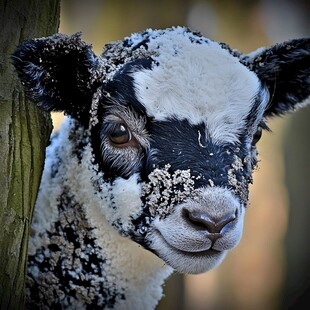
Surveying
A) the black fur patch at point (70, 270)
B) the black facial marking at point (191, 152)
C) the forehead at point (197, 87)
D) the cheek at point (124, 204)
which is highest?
the forehead at point (197, 87)

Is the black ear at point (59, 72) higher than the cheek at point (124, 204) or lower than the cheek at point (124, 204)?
higher

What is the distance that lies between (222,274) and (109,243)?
7061mm

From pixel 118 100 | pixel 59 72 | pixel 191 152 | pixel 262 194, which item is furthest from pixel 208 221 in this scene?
pixel 262 194

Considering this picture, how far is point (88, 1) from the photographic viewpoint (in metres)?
8.57

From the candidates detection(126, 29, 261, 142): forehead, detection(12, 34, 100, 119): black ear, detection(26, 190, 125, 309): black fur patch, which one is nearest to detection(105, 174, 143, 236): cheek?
detection(26, 190, 125, 309): black fur patch

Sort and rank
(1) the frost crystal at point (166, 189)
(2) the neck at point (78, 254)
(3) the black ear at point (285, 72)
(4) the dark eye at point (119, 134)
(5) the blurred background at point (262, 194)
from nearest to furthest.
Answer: (1) the frost crystal at point (166, 189) → (4) the dark eye at point (119, 134) → (2) the neck at point (78, 254) → (3) the black ear at point (285, 72) → (5) the blurred background at point (262, 194)

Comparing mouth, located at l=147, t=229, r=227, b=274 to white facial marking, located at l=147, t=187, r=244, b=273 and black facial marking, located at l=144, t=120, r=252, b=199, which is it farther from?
black facial marking, located at l=144, t=120, r=252, b=199

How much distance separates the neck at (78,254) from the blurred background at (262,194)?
5.27m

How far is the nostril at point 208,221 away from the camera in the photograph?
2910 millimetres

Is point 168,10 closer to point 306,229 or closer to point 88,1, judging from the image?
point 88,1

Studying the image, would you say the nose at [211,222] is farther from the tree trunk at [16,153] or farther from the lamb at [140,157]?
the tree trunk at [16,153]

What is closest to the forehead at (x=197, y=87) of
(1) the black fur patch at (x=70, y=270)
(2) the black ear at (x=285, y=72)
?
(2) the black ear at (x=285, y=72)

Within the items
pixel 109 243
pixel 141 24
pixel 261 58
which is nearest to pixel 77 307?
pixel 109 243

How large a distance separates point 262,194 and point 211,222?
7.44 metres
